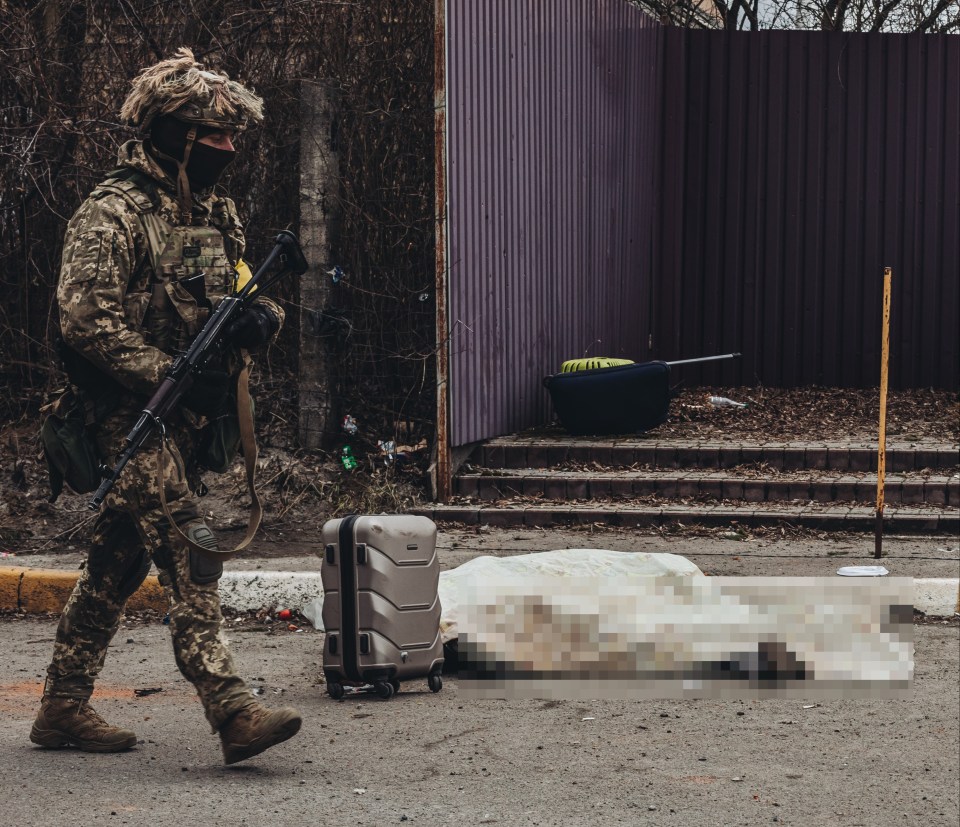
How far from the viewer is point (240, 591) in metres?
6.73

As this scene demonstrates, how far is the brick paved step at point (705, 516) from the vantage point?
8.07 m

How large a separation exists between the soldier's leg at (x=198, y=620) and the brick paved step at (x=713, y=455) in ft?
17.2

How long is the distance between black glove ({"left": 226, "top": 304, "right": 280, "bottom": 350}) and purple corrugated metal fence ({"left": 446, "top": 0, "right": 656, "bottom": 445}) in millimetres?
4423

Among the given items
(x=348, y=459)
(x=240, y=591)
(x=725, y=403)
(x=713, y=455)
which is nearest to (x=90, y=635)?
(x=240, y=591)

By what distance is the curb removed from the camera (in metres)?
6.50

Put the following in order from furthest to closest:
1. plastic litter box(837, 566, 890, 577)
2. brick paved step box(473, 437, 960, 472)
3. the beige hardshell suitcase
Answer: brick paved step box(473, 437, 960, 472) → plastic litter box(837, 566, 890, 577) → the beige hardshell suitcase

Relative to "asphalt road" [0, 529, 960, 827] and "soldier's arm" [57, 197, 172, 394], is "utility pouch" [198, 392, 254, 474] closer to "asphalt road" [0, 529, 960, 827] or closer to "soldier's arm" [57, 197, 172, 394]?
"soldier's arm" [57, 197, 172, 394]

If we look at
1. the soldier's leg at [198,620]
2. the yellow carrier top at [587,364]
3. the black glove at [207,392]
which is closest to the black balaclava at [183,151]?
the black glove at [207,392]

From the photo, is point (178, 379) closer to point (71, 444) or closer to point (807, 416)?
point (71, 444)

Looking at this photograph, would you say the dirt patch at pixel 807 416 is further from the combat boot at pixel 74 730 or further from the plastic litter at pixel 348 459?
the combat boot at pixel 74 730

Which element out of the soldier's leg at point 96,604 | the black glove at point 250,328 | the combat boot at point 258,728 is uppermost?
the black glove at point 250,328

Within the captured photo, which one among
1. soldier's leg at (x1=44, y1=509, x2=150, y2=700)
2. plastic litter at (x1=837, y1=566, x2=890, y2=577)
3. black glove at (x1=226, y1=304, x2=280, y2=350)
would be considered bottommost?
plastic litter at (x1=837, y1=566, x2=890, y2=577)

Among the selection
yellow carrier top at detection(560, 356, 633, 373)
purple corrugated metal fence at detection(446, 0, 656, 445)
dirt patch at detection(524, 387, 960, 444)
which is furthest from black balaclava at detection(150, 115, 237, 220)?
yellow carrier top at detection(560, 356, 633, 373)

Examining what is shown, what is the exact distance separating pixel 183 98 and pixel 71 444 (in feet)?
3.62
